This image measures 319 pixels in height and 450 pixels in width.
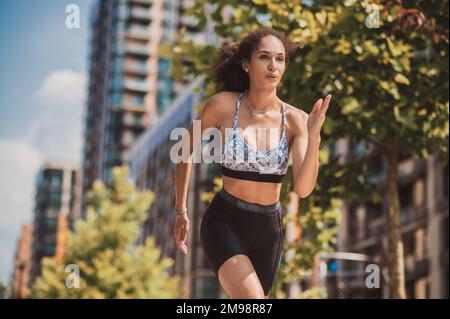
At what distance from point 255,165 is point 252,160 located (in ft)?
0.12

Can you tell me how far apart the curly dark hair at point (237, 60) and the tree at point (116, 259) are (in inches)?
940

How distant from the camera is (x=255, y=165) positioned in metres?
5.10

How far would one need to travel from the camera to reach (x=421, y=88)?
1264 cm

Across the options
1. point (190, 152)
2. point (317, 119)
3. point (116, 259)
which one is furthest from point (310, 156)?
point (116, 259)

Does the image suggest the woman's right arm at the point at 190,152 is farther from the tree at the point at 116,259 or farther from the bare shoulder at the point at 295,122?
the tree at the point at 116,259

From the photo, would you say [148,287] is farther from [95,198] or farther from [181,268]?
[181,268]

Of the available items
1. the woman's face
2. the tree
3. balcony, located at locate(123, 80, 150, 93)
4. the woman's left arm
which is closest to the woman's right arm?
the woman's face

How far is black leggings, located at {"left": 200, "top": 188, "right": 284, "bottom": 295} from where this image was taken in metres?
5.14

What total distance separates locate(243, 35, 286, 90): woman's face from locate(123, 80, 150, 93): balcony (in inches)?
4307

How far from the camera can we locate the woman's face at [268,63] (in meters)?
5.16

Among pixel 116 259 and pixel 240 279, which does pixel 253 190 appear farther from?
pixel 116 259

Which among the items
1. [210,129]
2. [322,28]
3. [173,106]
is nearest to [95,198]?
[322,28]

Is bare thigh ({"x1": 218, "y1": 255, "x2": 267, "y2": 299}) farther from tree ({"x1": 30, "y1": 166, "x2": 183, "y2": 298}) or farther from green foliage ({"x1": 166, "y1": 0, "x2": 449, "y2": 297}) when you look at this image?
tree ({"x1": 30, "y1": 166, "x2": 183, "y2": 298})

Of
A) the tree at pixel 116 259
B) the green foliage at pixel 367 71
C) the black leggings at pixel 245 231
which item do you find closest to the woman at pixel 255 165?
the black leggings at pixel 245 231
